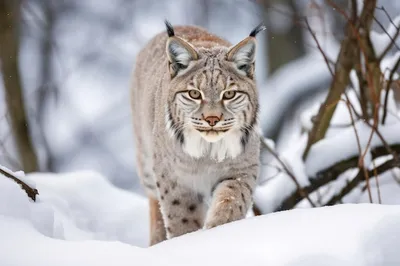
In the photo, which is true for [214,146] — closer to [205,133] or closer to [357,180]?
[205,133]

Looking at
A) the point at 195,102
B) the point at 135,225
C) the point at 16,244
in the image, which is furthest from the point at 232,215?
the point at 135,225

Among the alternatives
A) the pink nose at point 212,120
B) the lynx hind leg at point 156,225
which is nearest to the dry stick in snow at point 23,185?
the pink nose at point 212,120

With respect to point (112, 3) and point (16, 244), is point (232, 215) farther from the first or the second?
point (112, 3)

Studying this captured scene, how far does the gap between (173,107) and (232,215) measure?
70 centimetres

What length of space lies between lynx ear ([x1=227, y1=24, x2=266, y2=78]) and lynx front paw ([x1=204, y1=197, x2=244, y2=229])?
0.70 metres

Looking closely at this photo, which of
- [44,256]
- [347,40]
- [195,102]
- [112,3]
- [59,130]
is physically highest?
[112,3]

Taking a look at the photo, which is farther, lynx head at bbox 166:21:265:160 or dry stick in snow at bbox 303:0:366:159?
dry stick in snow at bbox 303:0:366:159

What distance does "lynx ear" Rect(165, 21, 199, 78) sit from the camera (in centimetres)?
409

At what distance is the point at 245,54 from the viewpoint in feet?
13.5

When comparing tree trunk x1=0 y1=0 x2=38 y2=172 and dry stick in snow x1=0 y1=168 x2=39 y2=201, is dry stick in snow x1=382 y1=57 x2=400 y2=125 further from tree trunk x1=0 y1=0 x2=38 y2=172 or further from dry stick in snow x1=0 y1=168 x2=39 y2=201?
tree trunk x1=0 y1=0 x2=38 y2=172

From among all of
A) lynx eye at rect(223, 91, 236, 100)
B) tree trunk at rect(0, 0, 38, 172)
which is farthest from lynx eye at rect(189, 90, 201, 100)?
tree trunk at rect(0, 0, 38, 172)

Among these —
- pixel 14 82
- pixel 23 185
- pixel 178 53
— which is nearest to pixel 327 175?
pixel 178 53

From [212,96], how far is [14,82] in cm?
455

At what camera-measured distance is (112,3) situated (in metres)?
14.1
